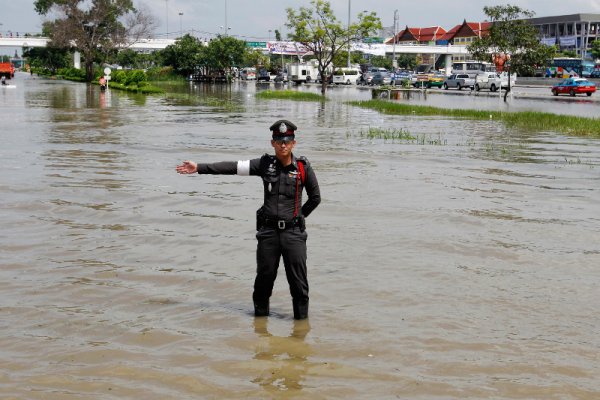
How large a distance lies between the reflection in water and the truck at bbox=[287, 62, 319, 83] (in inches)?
3284

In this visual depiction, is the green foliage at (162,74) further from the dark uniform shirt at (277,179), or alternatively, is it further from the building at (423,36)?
the dark uniform shirt at (277,179)

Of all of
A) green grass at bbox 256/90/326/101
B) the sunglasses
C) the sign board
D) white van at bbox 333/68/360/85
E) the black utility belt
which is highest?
the sign board

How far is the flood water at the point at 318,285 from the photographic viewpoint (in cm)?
552

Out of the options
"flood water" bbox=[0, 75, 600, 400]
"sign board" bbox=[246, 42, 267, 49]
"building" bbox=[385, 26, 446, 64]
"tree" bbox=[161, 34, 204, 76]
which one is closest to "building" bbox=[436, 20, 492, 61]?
"building" bbox=[385, 26, 446, 64]

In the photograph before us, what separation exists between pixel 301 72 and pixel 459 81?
97.6 feet

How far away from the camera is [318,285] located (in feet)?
25.6

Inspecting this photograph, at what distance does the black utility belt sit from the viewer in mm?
6043

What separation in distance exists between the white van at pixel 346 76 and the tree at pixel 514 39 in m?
37.5

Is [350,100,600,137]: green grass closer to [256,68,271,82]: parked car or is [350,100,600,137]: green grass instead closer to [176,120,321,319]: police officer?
[176,120,321,319]: police officer

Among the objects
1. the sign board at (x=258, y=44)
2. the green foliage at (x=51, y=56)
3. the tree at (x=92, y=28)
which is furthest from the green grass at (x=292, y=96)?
the green foliage at (x=51, y=56)

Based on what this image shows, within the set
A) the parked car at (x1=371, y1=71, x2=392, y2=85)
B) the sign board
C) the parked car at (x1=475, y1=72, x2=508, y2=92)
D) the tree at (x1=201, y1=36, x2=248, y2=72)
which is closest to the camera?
the parked car at (x1=475, y1=72, x2=508, y2=92)

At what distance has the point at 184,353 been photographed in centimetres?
589

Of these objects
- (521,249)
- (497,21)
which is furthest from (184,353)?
(497,21)

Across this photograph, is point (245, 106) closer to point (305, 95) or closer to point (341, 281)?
point (305, 95)
